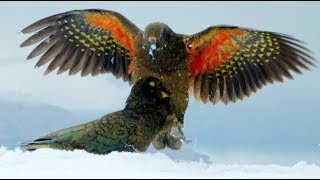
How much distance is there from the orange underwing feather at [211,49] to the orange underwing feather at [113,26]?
42.5 inches

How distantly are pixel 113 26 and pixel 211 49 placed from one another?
5.44 ft

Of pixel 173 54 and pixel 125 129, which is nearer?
pixel 125 129

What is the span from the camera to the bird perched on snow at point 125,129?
6172mm

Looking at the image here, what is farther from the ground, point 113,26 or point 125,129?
point 113,26

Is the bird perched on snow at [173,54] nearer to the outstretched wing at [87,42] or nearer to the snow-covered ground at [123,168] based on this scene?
the outstretched wing at [87,42]

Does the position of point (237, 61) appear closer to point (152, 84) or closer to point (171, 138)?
point (171, 138)

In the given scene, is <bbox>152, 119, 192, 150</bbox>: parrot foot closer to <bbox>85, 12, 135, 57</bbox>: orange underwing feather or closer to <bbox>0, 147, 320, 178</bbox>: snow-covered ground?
<bbox>85, 12, 135, 57</bbox>: orange underwing feather

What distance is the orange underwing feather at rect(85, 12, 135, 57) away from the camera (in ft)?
30.0

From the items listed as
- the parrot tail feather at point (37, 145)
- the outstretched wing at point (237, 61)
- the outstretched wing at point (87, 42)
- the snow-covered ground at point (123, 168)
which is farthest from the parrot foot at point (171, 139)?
the snow-covered ground at point (123, 168)

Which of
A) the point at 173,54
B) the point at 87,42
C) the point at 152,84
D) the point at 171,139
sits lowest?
the point at 171,139

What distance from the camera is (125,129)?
655 cm

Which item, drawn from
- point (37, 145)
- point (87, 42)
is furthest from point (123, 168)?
point (87, 42)

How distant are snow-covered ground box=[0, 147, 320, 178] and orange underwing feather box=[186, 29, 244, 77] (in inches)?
157

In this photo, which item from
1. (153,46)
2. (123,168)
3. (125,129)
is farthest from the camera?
(153,46)
